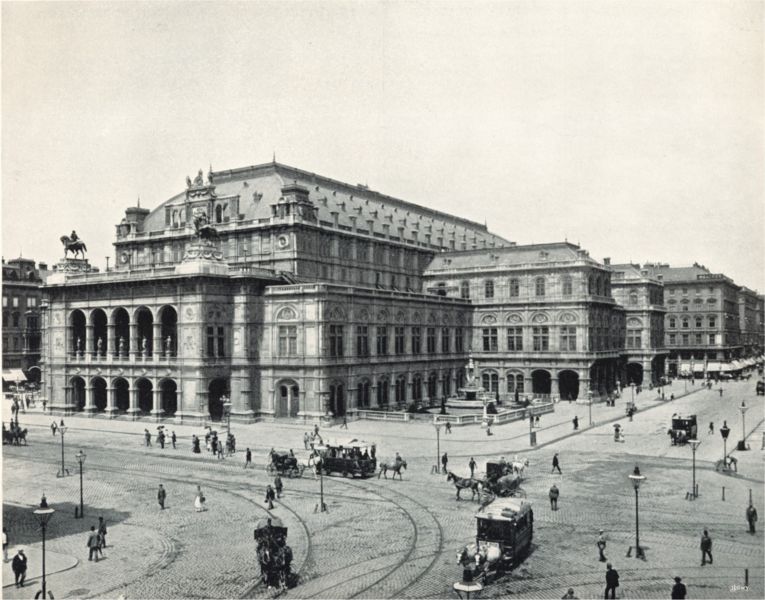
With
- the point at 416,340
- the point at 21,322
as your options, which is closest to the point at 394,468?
the point at 416,340

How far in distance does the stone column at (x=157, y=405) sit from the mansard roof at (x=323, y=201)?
20428 mm

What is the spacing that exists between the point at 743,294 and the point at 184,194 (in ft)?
363

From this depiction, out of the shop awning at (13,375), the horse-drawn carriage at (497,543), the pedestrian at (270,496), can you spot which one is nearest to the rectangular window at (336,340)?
the pedestrian at (270,496)

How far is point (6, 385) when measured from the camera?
9819 cm

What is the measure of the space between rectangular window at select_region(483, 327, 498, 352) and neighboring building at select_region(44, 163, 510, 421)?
269cm

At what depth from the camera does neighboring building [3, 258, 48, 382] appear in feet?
340

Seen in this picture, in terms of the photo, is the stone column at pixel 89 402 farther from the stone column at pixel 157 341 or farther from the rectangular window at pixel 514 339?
the rectangular window at pixel 514 339

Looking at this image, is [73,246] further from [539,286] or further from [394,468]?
[539,286]

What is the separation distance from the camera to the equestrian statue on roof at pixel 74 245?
7238cm

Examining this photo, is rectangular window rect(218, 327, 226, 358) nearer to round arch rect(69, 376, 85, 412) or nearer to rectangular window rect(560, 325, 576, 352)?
round arch rect(69, 376, 85, 412)

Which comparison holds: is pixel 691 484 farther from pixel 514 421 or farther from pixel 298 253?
pixel 298 253

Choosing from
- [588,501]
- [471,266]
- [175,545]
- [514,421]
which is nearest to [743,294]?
[471,266]

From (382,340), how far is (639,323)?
50.0 metres

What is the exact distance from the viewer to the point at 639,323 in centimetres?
10644
